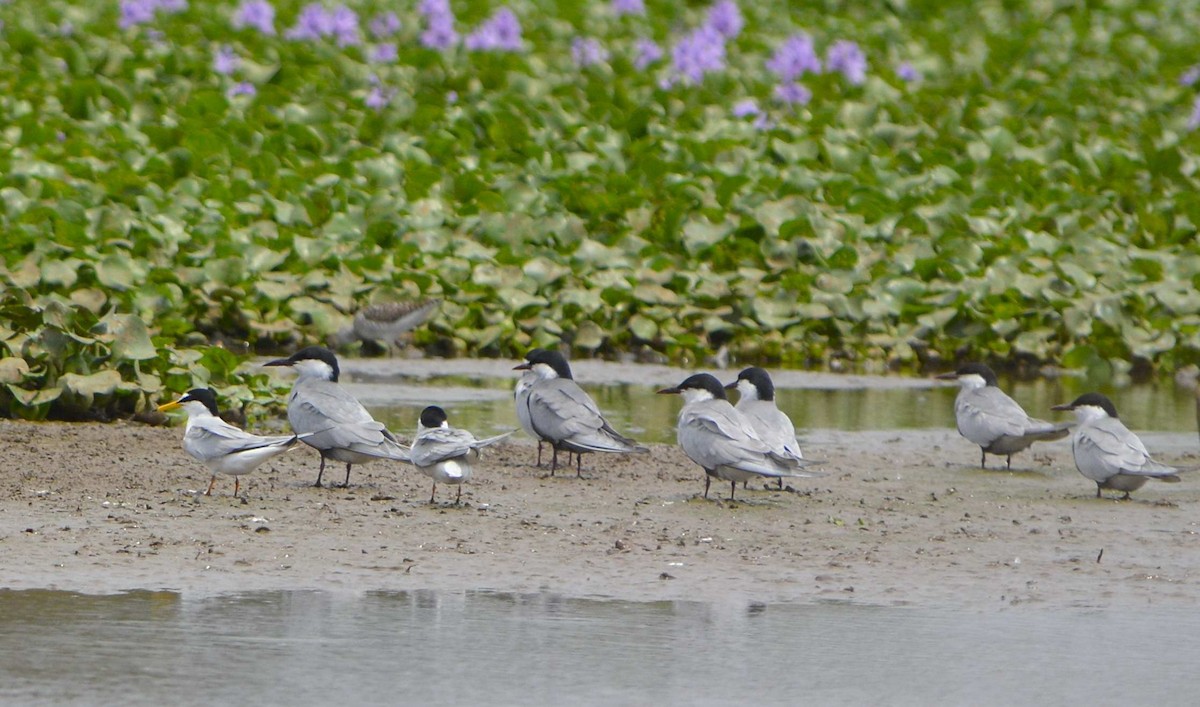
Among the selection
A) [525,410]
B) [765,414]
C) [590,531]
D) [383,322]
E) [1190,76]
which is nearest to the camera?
[590,531]

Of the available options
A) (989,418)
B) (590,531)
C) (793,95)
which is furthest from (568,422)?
(793,95)

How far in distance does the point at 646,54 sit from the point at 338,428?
39.1 feet

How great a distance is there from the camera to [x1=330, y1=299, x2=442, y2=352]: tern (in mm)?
12461

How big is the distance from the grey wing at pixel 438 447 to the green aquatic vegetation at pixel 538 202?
2099mm

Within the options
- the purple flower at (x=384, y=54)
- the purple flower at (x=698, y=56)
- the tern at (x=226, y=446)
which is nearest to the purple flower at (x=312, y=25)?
the purple flower at (x=384, y=54)

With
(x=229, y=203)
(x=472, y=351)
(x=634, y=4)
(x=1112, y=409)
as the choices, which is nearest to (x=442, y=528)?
(x=1112, y=409)

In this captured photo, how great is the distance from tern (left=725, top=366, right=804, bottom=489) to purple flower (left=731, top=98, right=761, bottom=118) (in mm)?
7764

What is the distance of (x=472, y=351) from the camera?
13023mm

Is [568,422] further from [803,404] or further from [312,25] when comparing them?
[312,25]

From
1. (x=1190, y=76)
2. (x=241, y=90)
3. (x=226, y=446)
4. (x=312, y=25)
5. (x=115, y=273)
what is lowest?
(x=226, y=446)

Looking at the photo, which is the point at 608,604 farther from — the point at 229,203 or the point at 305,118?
the point at 305,118

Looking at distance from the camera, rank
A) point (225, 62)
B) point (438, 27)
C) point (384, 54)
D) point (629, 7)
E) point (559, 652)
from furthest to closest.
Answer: point (629, 7), point (438, 27), point (384, 54), point (225, 62), point (559, 652)

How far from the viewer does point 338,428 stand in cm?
848

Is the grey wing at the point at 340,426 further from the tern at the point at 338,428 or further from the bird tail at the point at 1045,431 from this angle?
the bird tail at the point at 1045,431
